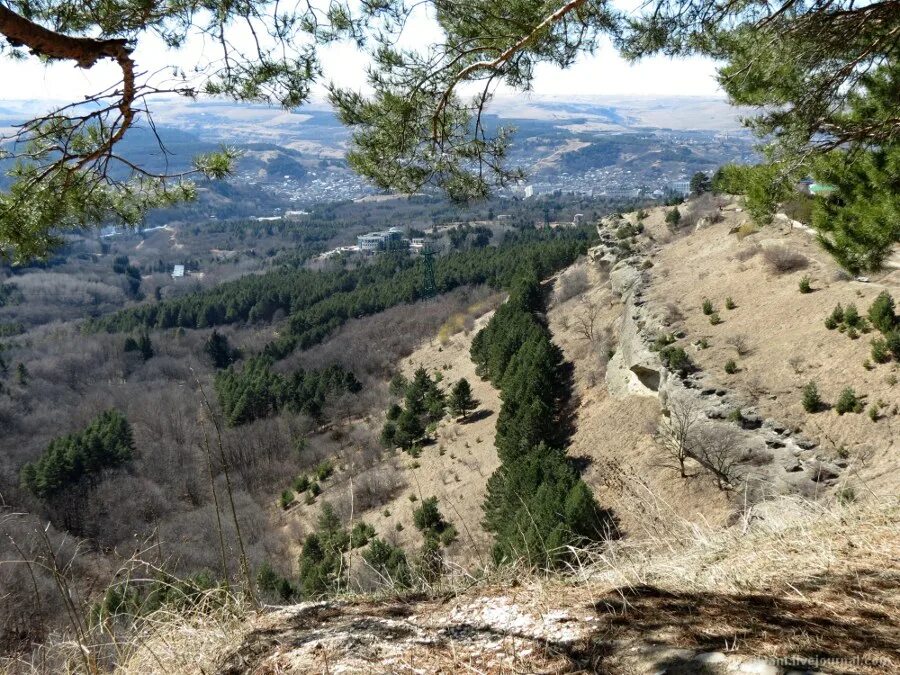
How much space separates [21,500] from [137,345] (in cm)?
2578

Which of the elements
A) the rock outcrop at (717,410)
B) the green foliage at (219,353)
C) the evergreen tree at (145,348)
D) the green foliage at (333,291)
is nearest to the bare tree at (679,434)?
the rock outcrop at (717,410)

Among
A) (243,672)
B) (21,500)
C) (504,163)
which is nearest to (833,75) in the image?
(504,163)

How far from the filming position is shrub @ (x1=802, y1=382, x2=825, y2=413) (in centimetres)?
1169

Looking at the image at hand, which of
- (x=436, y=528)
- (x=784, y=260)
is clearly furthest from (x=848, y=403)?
(x=436, y=528)

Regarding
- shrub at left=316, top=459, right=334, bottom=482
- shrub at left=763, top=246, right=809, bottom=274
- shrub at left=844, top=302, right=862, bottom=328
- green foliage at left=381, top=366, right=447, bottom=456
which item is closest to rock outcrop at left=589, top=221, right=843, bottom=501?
shrub at left=844, top=302, right=862, bottom=328

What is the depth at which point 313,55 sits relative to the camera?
4.41 meters

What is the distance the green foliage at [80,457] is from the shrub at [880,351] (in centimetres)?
3148

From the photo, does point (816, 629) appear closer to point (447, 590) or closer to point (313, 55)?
point (447, 590)

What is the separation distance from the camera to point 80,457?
2892 centimetres

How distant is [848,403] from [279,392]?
29.9 meters

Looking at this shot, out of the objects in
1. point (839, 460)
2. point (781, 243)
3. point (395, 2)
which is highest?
point (395, 2)

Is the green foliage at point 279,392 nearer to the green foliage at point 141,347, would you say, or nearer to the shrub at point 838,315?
the green foliage at point 141,347

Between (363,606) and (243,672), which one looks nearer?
(243,672)

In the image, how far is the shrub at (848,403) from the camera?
1108 cm
